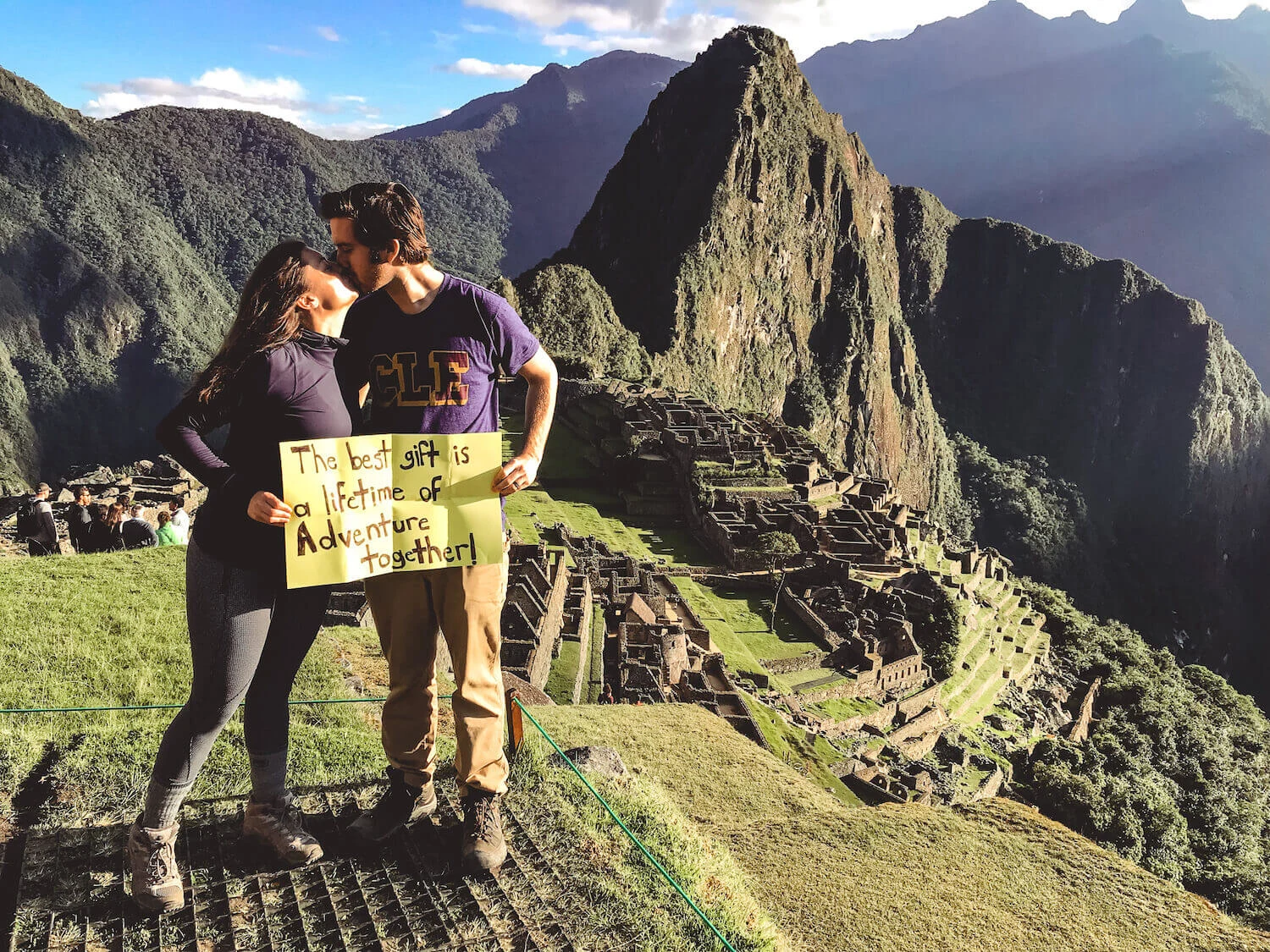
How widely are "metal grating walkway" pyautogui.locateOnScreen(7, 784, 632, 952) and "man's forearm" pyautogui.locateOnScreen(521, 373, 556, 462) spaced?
6.19ft

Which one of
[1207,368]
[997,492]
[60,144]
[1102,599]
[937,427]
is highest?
[60,144]

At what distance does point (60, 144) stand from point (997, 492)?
11722 centimetres

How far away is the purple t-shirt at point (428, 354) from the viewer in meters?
3.62

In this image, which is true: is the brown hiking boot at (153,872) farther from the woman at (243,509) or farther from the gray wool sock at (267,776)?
the gray wool sock at (267,776)

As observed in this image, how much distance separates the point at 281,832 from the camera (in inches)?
142

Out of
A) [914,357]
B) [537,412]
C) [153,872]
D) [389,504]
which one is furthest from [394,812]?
[914,357]

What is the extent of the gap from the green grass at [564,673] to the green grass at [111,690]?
6.41 m

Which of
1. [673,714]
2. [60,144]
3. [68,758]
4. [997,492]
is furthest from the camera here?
[997,492]

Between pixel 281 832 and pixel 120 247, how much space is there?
97074 millimetres

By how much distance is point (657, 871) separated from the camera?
4051 mm

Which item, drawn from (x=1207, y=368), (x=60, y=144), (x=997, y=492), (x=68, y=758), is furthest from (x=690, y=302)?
(x=68, y=758)

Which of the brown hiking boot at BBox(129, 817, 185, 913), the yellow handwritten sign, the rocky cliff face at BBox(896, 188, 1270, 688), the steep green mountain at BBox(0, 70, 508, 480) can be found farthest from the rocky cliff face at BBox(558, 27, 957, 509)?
the brown hiking boot at BBox(129, 817, 185, 913)

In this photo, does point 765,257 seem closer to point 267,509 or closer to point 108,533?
point 108,533

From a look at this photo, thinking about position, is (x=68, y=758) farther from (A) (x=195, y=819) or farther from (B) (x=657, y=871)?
(B) (x=657, y=871)
